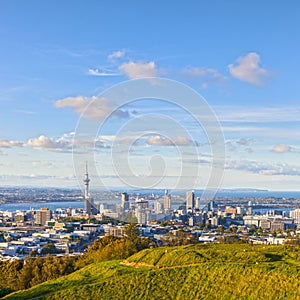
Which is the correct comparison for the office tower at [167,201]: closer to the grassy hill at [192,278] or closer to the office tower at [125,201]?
the office tower at [125,201]

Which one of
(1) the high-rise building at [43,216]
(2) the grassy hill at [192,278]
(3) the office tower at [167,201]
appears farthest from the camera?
(1) the high-rise building at [43,216]

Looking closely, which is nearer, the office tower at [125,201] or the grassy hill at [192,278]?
the grassy hill at [192,278]

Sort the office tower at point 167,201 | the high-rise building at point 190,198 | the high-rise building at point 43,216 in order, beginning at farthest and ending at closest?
the high-rise building at point 43,216, the high-rise building at point 190,198, the office tower at point 167,201

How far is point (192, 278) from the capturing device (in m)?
11.9

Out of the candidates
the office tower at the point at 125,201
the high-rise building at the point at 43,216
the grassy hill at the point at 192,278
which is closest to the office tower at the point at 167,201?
the office tower at the point at 125,201

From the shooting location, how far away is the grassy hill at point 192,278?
1105 centimetres

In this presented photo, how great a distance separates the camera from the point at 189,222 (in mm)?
66938

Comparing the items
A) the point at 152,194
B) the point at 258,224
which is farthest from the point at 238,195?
the point at 152,194

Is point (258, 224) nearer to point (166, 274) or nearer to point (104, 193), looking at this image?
point (104, 193)

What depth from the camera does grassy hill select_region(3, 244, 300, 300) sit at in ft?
36.2

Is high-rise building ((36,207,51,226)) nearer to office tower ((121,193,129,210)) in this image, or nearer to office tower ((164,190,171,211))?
office tower ((164,190,171,211))

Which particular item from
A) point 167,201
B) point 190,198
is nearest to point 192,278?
point 167,201

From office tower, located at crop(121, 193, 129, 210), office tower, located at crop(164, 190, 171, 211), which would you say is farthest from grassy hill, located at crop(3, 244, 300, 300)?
office tower, located at crop(121, 193, 129, 210)

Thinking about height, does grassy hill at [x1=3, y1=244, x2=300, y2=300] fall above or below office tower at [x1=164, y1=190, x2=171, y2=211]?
below
